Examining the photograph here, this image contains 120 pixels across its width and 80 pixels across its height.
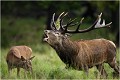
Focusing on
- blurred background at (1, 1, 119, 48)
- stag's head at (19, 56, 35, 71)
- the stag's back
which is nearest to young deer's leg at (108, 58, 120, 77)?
stag's head at (19, 56, 35, 71)

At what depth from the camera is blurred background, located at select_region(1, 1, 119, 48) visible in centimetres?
2220

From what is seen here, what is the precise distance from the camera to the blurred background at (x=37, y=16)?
22203mm

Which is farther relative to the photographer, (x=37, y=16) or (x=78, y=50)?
(x=37, y=16)

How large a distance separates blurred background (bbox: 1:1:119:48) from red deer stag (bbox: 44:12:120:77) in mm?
6393

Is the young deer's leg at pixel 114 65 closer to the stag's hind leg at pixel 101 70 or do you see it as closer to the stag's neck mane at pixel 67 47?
the stag's hind leg at pixel 101 70

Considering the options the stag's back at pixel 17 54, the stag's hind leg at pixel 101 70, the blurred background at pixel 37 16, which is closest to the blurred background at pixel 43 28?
the blurred background at pixel 37 16

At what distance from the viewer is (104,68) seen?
10938 mm

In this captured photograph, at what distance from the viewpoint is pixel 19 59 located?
1060cm

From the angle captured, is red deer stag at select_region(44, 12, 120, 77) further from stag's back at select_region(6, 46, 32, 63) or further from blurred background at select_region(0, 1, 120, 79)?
stag's back at select_region(6, 46, 32, 63)

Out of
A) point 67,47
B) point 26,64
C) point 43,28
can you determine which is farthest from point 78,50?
point 43,28

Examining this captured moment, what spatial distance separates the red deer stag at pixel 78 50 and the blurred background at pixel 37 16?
6393 millimetres

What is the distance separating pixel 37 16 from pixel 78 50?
21989mm

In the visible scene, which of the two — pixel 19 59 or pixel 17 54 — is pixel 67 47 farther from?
pixel 17 54

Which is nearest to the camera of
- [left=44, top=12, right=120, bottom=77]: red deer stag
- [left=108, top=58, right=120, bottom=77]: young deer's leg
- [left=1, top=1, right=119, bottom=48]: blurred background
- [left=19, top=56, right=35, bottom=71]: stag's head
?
[left=44, top=12, right=120, bottom=77]: red deer stag
